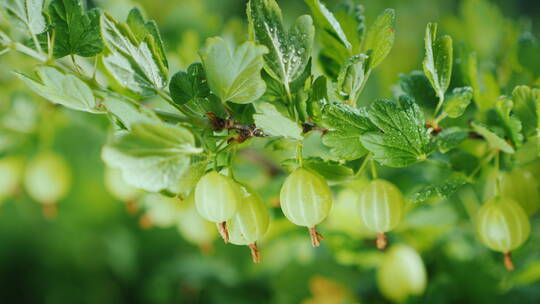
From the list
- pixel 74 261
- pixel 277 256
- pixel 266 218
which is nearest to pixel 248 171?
pixel 277 256

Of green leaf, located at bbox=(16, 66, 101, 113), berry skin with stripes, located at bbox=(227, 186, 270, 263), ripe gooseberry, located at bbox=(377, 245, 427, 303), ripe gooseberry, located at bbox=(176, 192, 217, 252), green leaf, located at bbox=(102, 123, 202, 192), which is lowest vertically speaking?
ripe gooseberry, located at bbox=(377, 245, 427, 303)

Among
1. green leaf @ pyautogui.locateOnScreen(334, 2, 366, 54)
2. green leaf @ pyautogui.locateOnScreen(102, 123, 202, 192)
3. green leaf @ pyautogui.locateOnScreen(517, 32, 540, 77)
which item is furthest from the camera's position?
green leaf @ pyautogui.locateOnScreen(517, 32, 540, 77)

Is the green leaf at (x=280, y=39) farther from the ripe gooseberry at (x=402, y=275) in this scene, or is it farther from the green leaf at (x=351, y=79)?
the ripe gooseberry at (x=402, y=275)

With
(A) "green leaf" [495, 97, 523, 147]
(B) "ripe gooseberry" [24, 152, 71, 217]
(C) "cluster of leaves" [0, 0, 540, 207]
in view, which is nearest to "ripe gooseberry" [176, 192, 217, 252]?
(B) "ripe gooseberry" [24, 152, 71, 217]

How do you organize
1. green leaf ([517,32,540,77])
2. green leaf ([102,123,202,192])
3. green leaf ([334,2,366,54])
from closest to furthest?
green leaf ([102,123,202,192]) < green leaf ([334,2,366,54]) < green leaf ([517,32,540,77])

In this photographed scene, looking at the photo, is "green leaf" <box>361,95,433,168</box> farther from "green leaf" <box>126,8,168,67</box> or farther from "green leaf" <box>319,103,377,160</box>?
"green leaf" <box>126,8,168,67</box>

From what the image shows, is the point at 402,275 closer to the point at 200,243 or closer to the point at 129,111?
the point at 200,243

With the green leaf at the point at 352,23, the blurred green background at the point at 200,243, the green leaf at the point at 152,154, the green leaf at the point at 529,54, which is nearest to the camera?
the green leaf at the point at 152,154

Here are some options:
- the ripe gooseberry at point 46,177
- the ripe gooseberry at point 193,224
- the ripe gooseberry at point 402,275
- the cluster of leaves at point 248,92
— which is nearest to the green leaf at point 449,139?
the cluster of leaves at point 248,92
